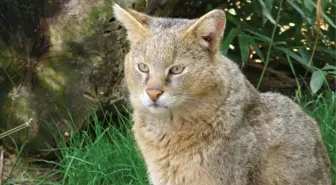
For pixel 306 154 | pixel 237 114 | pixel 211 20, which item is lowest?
pixel 306 154

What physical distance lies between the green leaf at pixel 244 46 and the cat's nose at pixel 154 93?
6.13 feet

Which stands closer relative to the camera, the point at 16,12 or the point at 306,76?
the point at 16,12

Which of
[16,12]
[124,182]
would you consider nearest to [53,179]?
[124,182]

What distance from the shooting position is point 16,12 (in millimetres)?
5121

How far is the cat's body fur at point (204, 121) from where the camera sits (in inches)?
153

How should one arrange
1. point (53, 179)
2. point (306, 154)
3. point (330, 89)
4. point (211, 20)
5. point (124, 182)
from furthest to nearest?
point (330, 89), point (53, 179), point (124, 182), point (306, 154), point (211, 20)

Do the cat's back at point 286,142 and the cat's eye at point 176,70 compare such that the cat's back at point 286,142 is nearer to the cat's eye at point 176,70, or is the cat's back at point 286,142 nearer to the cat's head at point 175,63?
the cat's head at point 175,63

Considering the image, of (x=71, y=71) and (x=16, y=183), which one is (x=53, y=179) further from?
(x=71, y=71)

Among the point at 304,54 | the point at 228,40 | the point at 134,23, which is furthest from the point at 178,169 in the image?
the point at 304,54

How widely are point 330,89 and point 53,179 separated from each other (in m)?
2.24

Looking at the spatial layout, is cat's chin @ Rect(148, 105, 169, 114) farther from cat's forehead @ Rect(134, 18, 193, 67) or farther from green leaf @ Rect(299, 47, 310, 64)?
green leaf @ Rect(299, 47, 310, 64)

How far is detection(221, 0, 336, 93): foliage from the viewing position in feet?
18.6

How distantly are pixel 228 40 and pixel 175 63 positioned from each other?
1.77 metres

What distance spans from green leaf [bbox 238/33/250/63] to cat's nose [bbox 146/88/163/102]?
73.6 inches
